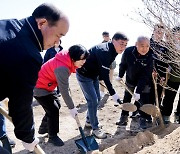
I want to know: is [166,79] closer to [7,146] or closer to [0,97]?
[7,146]

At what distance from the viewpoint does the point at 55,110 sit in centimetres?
469

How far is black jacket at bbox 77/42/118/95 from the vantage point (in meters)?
4.67

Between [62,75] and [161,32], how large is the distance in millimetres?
1373

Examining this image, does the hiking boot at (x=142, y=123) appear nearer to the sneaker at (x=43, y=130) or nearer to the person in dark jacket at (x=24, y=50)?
the sneaker at (x=43, y=130)

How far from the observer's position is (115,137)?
17.0 feet

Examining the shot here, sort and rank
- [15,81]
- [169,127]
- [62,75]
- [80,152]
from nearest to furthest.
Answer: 1. [15,81]
2. [62,75]
3. [80,152]
4. [169,127]

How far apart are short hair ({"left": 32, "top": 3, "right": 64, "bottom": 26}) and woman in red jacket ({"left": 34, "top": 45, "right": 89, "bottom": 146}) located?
1.88 meters

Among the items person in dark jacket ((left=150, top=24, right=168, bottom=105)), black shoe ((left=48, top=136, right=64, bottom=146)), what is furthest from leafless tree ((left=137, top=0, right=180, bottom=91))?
black shoe ((left=48, top=136, right=64, bottom=146))

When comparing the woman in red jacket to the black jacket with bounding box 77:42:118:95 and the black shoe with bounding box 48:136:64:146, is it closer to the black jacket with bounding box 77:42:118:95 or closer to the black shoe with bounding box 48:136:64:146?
the black shoe with bounding box 48:136:64:146

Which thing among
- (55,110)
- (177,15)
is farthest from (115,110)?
(177,15)

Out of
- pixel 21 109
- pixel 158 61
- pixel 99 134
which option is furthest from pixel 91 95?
pixel 21 109

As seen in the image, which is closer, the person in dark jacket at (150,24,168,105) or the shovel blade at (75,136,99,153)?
the shovel blade at (75,136,99,153)

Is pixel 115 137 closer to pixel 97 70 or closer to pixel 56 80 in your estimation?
pixel 97 70

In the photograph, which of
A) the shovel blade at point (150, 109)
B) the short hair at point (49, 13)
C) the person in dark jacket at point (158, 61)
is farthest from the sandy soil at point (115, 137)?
the short hair at point (49, 13)
